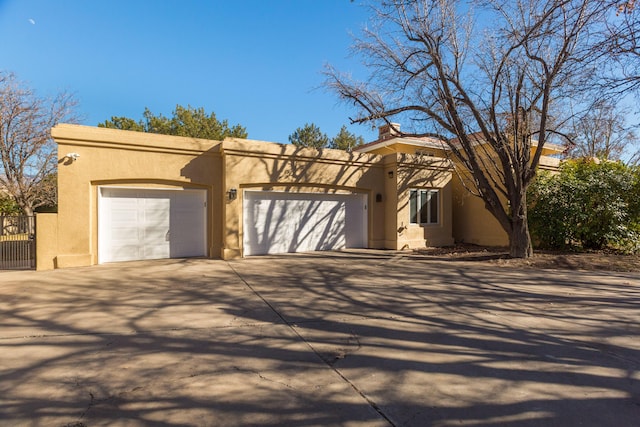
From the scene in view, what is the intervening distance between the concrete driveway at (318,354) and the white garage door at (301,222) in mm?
4831

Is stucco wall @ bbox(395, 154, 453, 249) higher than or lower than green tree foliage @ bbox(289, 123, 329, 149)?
lower

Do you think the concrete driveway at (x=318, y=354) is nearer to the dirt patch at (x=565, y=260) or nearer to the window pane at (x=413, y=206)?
the dirt patch at (x=565, y=260)

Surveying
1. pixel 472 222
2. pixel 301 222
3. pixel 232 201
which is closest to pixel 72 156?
pixel 232 201

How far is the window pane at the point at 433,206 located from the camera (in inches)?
574

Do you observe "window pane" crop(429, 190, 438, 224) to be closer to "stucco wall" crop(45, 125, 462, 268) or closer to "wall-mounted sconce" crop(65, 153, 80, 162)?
"stucco wall" crop(45, 125, 462, 268)

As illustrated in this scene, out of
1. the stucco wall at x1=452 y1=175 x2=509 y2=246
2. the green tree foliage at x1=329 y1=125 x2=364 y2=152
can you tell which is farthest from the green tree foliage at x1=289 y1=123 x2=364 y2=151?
the stucco wall at x1=452 y1=175 x2=509 y2=246

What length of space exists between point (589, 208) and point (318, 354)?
12006 mm

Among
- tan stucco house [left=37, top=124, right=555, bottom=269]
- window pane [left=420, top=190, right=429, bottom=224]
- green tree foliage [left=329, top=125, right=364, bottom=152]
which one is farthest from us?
green tree foliage [left=329, top=125, right=364, bottom=152]

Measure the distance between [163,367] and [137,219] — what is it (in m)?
8.22

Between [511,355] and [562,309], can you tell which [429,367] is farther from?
[562,309]

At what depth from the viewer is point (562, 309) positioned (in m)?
5.45

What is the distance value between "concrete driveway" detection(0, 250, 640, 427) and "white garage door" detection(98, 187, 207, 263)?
9.97 ft

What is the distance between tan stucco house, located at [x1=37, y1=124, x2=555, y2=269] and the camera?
9391 mm

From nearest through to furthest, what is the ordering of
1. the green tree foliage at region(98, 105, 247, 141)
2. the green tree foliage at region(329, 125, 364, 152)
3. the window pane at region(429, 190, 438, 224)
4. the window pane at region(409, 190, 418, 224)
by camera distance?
the window pane at region(409, 190, 418, 224) < the window pane at region(429, 190, 438, 224) < the green tree foliage at region(98, 105, 247, 141) < the green tree foliage at region(329, 125, 364, 152)
